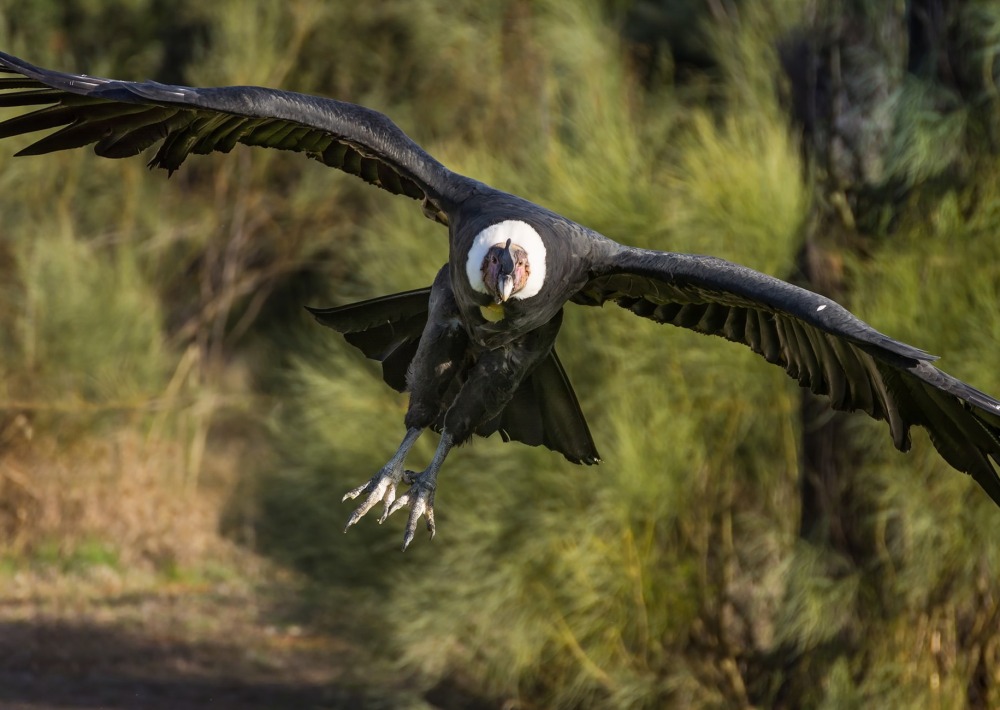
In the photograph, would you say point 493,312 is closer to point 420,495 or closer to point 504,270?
point 504,270

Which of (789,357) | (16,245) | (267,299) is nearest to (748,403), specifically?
(789,357)

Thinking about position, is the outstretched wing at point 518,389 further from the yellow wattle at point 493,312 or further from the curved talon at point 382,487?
the yellow wattle at point 493,312

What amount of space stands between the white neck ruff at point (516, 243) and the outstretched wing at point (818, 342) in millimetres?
413

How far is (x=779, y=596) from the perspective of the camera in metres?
8.12

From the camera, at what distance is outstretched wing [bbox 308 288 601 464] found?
19.0 ft

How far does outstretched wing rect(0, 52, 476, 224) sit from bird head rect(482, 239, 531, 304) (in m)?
0.63

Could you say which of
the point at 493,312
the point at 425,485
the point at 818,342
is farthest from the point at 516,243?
the point at 818,342

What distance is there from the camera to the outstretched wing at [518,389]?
580 centimetres

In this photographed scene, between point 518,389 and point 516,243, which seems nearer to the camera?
point 516,243

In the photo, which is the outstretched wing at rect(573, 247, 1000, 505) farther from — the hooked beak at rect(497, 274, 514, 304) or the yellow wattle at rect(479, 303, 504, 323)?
the hooked beak at rect(497, 274, 514, 304)

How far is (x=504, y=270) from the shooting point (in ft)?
15.7

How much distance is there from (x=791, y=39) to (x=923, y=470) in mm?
2831

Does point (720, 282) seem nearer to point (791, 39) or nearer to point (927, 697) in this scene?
point (927, 697)

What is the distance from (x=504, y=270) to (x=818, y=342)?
1.28m
